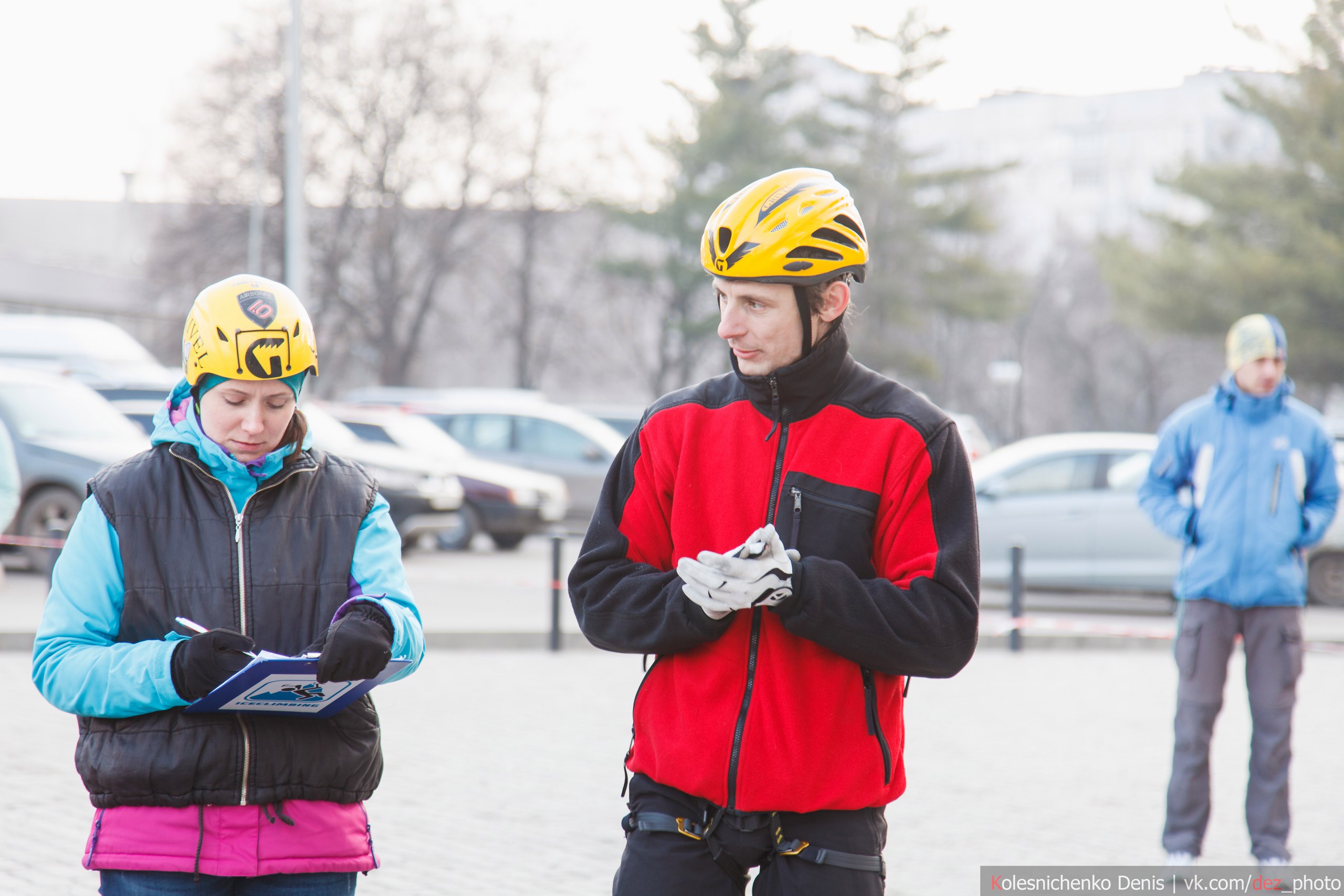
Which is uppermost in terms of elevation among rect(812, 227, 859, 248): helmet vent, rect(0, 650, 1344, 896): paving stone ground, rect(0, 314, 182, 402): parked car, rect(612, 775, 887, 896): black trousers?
rect(0, 314, 182, 402): parked car

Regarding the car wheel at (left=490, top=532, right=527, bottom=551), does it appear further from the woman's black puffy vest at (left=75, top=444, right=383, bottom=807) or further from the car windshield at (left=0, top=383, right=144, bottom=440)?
the woman's black puffy vest at (left=75, top=444, right=383, bottom=807)

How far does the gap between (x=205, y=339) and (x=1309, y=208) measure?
28862 mm

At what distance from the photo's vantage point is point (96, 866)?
2627 millimetres

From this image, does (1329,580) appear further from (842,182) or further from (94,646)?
(842,182)

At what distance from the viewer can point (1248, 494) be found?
18.1ft

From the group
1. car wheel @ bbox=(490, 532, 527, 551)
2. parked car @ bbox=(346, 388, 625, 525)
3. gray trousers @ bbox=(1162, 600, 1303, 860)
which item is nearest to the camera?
gray trousers @ bbox=(1162, 600, 1303, 860)

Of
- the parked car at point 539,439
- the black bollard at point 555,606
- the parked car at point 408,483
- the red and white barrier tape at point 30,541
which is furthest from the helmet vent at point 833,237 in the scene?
the parked car at point 539,439

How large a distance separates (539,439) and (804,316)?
18628mm

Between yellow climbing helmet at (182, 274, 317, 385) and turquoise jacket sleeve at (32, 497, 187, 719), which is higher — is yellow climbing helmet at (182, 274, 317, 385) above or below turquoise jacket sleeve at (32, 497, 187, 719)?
above

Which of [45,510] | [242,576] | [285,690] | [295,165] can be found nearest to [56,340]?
[295,165]

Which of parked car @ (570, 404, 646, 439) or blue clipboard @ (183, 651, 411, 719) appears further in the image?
parked car @ (570, 404, 646, 439)

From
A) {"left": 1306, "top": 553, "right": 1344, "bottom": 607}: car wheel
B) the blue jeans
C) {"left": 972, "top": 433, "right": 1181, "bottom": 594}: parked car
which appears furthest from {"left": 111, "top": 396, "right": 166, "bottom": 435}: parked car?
the blue jeans

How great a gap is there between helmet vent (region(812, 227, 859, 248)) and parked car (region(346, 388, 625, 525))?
57.7 feet

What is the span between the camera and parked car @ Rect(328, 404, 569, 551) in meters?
18.7
